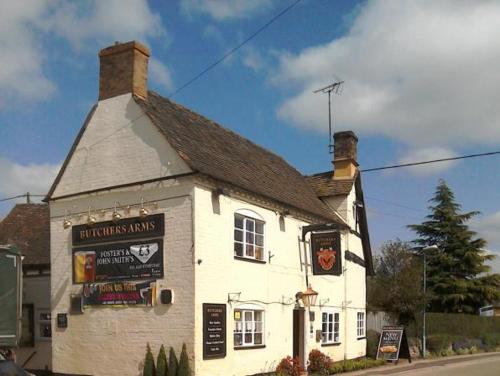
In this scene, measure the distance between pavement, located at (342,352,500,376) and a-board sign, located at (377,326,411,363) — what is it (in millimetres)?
470

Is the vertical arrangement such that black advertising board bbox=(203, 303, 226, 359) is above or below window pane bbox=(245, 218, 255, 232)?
below

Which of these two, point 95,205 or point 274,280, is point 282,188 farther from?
point 95,205

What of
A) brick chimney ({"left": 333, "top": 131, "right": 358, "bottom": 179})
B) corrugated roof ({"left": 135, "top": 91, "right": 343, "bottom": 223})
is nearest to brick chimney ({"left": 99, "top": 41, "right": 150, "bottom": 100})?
corrugated roof ({"left": 135, "top": 91, "right": 343, "bottom": 223})

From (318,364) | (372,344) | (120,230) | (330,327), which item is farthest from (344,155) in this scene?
(120,230)

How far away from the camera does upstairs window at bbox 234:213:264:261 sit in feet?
54.5

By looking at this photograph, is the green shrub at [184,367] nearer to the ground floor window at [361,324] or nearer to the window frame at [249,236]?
the window frame at [249,236]

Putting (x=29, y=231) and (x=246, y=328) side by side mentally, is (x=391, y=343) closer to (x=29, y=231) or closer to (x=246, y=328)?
(x=246, y=328)

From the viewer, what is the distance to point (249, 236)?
1716cm

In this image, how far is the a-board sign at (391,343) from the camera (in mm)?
23625

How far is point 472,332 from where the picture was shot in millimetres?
36625

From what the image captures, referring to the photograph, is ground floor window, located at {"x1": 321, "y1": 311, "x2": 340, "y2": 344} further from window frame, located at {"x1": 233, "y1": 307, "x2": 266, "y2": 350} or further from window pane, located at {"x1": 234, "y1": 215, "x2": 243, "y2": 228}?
window pane, located at {"x1": 234, "y1": 215, "x2": 243, "y2": 228}

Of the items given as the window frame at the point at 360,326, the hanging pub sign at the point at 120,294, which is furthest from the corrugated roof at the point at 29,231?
the window frame at the point at 360,326

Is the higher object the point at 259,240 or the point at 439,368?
the point at 259,240

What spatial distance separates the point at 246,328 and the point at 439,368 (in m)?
9.49
